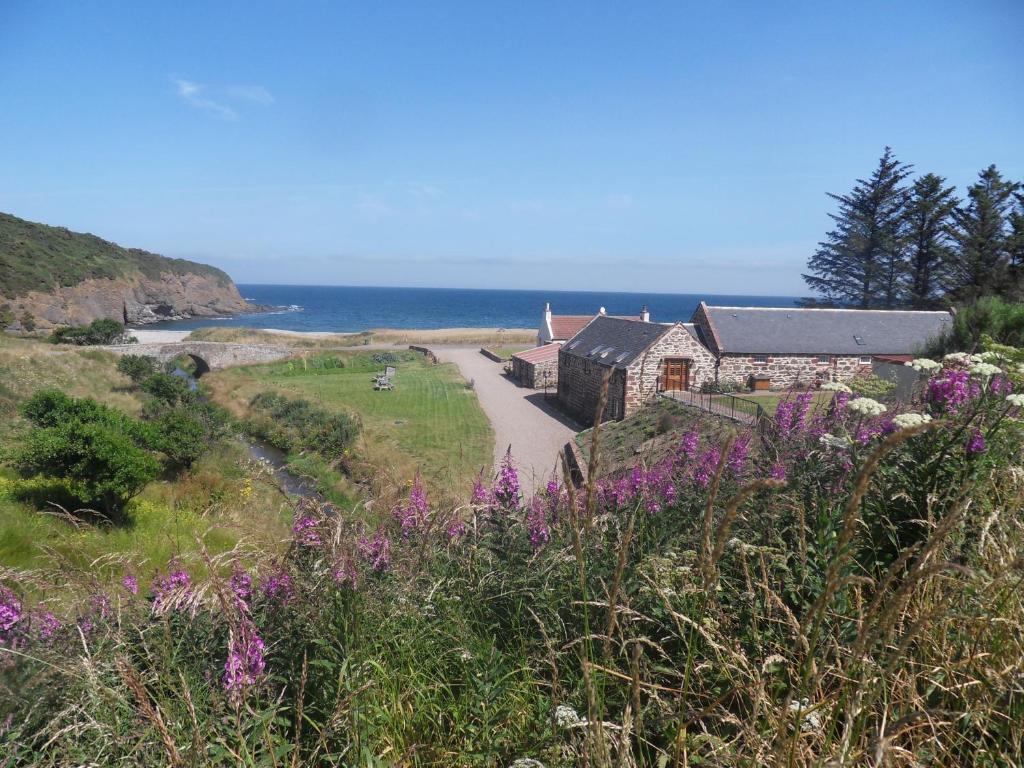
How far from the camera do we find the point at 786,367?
27.0 metres

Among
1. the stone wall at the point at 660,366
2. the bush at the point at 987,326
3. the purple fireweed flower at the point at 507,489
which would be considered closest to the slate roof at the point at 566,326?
the stone wall at the point at 660,366

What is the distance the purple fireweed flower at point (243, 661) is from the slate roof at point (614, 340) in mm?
21172

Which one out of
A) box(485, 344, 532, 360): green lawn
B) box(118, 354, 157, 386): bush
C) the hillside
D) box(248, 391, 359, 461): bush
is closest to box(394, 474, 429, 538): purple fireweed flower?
box(248, 391, 359, 461): bush

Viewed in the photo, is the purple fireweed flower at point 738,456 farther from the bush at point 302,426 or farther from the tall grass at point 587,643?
the bush at point 302,426

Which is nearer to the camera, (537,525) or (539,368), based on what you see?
(537,525)

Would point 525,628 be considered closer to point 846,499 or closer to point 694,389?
point 846,499

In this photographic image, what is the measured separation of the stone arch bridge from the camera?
4131 centimetres

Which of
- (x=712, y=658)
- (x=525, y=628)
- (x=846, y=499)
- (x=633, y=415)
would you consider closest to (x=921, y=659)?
(x=712, y=658)

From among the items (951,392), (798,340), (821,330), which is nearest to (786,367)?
(798,340)

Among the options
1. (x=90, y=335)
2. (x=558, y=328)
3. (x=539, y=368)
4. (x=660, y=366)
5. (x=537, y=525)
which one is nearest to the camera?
(x=537, y=525)

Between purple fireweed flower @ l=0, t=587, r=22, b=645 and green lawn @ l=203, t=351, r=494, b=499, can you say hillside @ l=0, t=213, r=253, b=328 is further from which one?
purple fireweed flower @ l=0, t=587, r=22, b=645

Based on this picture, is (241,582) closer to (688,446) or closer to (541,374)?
(688,446)

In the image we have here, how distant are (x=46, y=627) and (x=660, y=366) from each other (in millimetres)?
23640

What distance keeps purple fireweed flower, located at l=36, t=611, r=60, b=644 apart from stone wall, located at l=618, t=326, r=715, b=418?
21.8 meters
